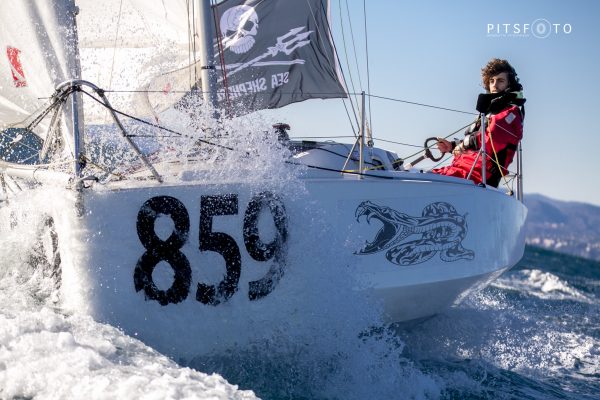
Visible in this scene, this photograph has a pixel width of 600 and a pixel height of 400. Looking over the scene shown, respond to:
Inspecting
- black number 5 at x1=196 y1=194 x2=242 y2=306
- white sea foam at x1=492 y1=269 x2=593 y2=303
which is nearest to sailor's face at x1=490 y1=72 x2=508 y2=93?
black number 5 at x1=196 y1=194 x2=242 y2=306

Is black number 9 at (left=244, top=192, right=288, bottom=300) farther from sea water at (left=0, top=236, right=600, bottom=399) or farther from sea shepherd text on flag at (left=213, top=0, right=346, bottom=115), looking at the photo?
sea shepherd text on flag at (left=213, top=0, right=346, bottom=115)

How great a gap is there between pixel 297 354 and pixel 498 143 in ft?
8.20

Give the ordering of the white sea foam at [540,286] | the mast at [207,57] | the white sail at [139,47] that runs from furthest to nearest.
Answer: the white sea foam at [540,286] → the white sail at [139,47] → the mast at [207,57]

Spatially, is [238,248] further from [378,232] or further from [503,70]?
[503,70]

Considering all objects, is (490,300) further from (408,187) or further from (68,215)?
(68,215)

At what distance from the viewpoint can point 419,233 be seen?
4418 millimetres

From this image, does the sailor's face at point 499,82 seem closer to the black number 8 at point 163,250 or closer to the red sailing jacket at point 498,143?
the red sailing jacket at point 498,143

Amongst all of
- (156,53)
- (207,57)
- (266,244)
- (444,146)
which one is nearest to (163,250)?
(266,244)

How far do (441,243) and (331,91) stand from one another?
2.54m

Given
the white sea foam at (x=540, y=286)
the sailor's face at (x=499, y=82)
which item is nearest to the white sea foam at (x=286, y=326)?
the sailor's face at (x=499, y=82)

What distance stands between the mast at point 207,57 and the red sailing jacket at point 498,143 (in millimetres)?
2029

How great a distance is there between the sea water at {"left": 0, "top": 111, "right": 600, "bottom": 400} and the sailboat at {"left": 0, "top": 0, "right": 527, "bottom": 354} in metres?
0.09

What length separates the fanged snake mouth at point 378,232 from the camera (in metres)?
4.17

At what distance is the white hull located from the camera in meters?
3.53
